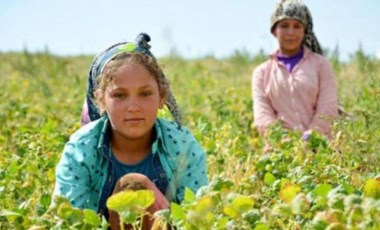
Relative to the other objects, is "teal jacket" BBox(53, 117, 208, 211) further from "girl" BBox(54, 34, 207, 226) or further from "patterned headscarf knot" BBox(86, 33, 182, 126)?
"patterned headscarf knot" BBox(86, 33, 182, 126)

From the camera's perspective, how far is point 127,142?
3.18 m

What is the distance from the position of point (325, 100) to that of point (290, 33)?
19.1 inches

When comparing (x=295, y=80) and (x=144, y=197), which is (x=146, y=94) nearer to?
(x=144, y=197)

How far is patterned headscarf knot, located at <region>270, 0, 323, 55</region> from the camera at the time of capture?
5.16 metres

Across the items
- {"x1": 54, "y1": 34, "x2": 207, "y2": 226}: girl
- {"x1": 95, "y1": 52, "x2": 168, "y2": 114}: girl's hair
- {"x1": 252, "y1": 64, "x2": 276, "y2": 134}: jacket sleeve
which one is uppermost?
{"x1": 95, "y1": 52, "x2": 168, "y2": 114}: girl's hair

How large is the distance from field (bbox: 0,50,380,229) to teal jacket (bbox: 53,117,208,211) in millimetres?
137

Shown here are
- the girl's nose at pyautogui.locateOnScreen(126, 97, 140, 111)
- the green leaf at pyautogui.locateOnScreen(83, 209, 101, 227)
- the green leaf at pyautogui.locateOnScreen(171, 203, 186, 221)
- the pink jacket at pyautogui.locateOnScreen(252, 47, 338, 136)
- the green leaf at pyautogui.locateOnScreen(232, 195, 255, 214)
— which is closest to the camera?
the green leaf at pyautogui.locateOnScreen(232, 195, 255, 214)

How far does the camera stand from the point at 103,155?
10.2 ft

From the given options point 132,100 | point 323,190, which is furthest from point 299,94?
point 323,190

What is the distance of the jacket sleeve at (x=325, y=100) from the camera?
5.02m

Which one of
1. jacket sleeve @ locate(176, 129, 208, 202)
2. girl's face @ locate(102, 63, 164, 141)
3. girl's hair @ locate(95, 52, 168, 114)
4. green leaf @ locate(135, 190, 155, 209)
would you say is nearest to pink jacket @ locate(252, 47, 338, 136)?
jacket sleeve @ locate(176, 129, 208, 202)

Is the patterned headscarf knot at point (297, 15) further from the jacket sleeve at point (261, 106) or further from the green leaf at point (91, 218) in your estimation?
the green leaf at point (91, 218)

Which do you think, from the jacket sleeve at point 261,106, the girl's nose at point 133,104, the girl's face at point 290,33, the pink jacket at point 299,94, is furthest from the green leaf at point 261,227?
the girl's face at point 290,33

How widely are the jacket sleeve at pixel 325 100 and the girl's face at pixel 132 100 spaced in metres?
2.14
